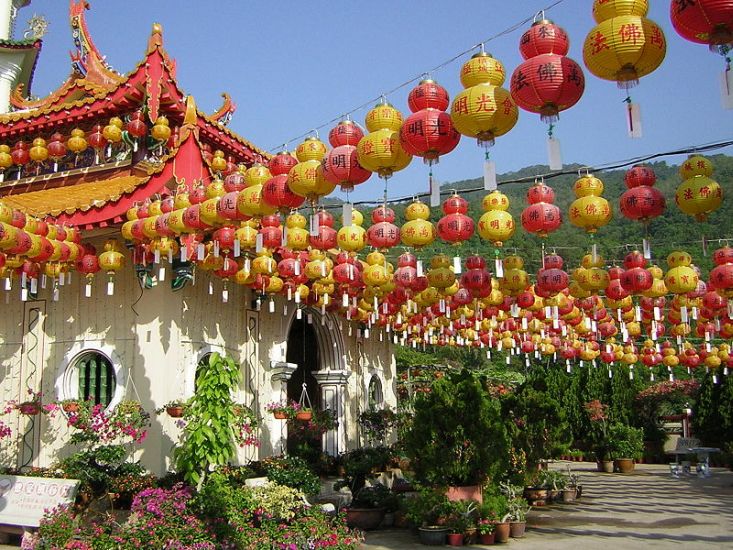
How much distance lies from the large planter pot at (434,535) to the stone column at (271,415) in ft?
15.0

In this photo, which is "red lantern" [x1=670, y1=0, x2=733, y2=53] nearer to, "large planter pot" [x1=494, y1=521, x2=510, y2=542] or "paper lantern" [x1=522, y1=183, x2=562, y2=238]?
"paper lantern" [x1=522, y1=183, x2=562, y2=238]

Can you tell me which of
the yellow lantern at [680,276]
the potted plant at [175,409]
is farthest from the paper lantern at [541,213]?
the potted plant at [175,409]

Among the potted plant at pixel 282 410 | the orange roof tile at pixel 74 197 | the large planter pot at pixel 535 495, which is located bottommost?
the large planter pot at pixel 535 495

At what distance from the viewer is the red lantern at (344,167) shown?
7.63 meters

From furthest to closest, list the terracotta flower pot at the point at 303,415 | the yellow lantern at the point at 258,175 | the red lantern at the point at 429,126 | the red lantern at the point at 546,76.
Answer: the terracotta flower pot at the point at 303,415, the yellow lantern at the point at 258,175, the red lantern at the point at 429,126, the red lantern at the point at 546,76

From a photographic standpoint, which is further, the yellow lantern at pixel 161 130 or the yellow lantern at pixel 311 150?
the yellow lantern at pixel 161 130

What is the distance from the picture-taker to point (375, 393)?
69.5ft

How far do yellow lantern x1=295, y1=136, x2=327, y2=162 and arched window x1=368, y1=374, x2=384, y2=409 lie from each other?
522 inches

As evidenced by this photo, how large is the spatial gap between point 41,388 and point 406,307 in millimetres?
7823

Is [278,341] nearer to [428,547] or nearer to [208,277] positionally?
[208,277]

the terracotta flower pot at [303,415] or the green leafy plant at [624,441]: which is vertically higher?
the terracotta flower pot at [303,415]

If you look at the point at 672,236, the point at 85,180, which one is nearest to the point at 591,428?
the point at 672,236

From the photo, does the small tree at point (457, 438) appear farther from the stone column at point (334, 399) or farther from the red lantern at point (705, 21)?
the red lantern at point (705, 21)

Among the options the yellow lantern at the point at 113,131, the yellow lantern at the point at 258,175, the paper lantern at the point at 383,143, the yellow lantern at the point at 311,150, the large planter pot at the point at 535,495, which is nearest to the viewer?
the paper lantern at the point at 383,143
